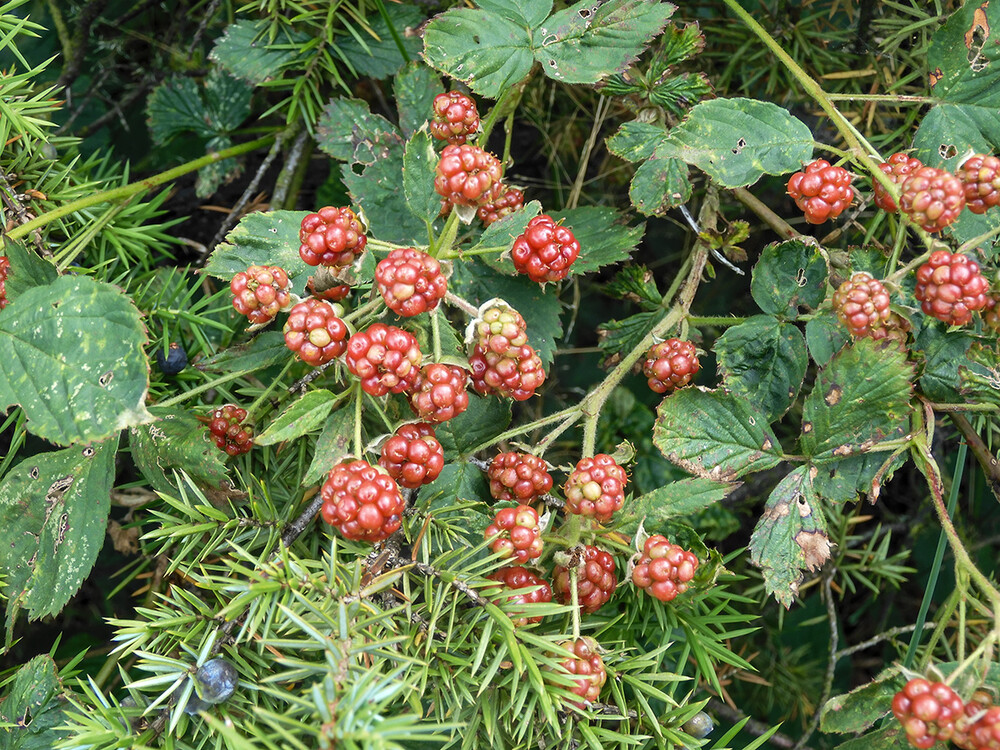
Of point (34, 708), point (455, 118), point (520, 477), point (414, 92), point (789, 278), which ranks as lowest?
point (34, 708)

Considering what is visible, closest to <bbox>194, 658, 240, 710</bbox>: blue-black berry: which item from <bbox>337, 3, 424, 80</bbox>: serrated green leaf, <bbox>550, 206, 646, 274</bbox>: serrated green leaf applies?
<bbox>550, 206, 646, 274</bbox>: serrated green leaf

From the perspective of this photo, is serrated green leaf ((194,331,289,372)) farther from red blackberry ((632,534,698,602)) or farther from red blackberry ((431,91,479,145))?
red blackberry ((632,534,698,602))

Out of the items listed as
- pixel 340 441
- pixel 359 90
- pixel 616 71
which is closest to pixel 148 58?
pixel 359 90

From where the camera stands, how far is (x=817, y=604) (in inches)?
75.4

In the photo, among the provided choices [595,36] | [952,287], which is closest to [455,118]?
[595,36]

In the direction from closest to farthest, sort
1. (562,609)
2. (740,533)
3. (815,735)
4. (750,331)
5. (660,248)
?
(562,609) < (750,331) < (815,735) < (740,533) < (660,248)

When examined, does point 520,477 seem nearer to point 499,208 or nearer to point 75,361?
point 499,208

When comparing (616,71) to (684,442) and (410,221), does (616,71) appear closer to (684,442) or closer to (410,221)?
(410,221)

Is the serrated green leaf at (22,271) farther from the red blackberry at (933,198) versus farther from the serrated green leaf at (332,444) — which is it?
the red blackberry at (933,198)

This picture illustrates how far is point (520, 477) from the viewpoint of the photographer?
1035 mm

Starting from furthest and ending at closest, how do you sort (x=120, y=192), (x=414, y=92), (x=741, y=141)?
(x=414, y=92)
(x=120, y=192)
(x=741, y=141)

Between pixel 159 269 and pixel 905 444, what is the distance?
1.27 metres

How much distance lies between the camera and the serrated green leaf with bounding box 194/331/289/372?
1.16 m

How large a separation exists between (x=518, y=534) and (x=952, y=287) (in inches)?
25.0
